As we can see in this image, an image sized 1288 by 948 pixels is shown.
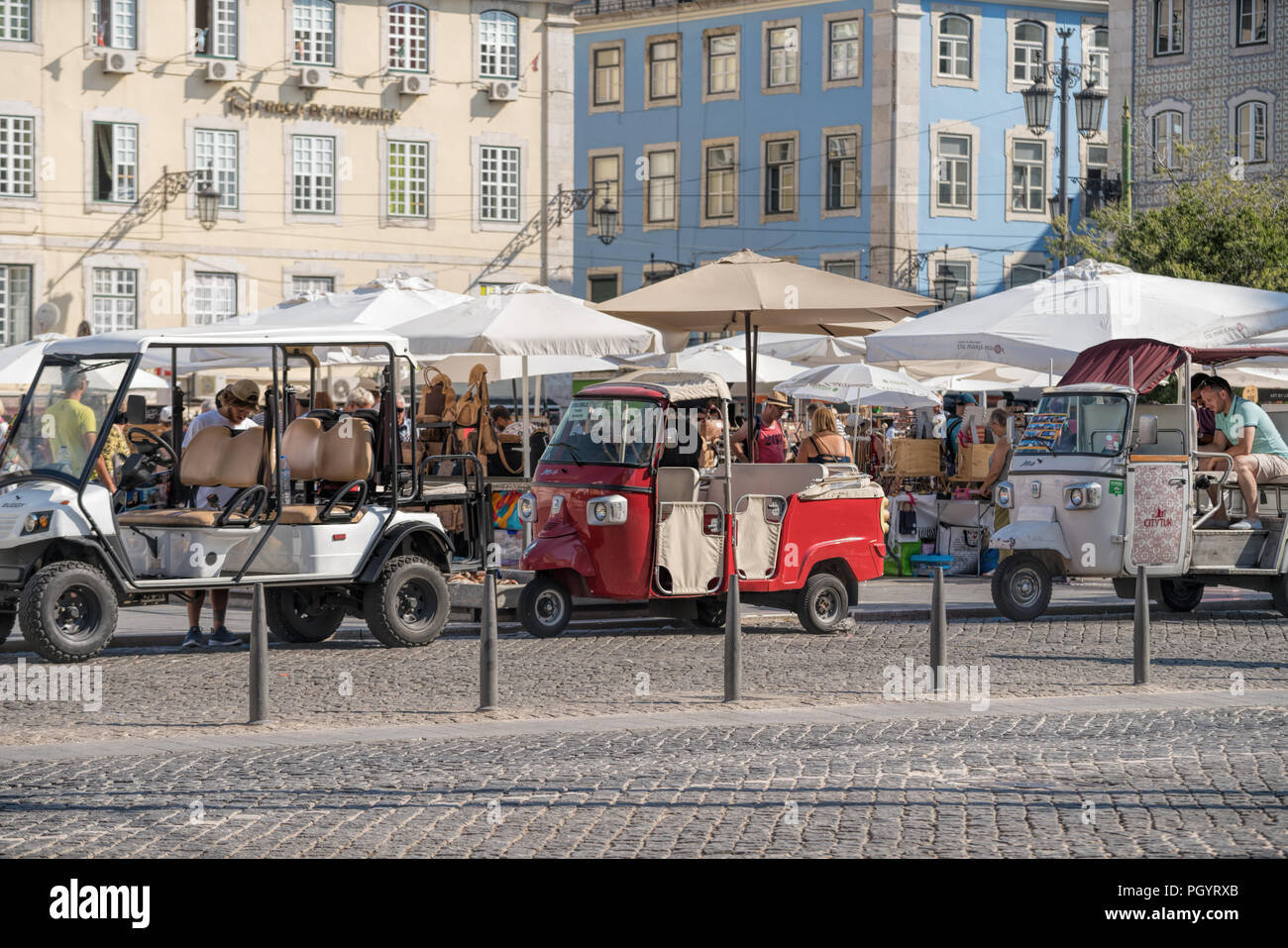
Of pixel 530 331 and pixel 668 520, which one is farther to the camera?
pixel 530 331

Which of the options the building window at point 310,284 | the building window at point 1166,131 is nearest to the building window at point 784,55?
the building window at point 1166,131

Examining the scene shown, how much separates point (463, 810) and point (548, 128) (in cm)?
3977

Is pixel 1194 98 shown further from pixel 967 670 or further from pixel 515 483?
pixel 967 670

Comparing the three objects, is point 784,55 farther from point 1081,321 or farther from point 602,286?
point 1081,321

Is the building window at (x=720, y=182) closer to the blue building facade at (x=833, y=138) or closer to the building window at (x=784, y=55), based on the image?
the blue building facade at (x=833, y=138)

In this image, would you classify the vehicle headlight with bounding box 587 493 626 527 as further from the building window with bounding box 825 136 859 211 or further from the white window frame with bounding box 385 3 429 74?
the building window with bounding box 825 136 859 211

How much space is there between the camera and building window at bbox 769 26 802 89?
5588 centimetres

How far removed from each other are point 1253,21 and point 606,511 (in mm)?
34409

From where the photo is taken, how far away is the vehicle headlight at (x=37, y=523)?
13898 mm

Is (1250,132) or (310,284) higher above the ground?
(1250,132)

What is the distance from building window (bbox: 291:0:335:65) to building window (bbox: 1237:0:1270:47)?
19554 mm

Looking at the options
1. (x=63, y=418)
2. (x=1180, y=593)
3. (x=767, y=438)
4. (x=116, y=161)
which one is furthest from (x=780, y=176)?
(x=63, y=418)

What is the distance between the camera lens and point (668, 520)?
52.9 feet

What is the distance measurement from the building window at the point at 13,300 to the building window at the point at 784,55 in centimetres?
2243
